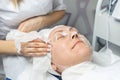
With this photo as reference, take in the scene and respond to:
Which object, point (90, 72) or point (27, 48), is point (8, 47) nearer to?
point (27, 48)

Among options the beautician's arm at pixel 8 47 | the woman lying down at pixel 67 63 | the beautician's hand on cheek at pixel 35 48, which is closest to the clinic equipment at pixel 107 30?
the woman lying down at pixel 67 63

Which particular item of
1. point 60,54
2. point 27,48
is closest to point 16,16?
point 27,48

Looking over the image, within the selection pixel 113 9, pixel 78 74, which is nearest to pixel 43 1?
pixel 113 9

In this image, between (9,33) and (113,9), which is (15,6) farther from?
(113,9)

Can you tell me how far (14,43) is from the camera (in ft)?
4.38

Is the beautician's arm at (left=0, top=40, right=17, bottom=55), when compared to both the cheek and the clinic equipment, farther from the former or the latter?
the clinic equipment

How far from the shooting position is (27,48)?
130 centimetres

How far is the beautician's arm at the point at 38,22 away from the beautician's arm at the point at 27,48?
15 cm

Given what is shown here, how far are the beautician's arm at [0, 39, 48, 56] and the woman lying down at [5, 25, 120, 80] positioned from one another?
3 cm

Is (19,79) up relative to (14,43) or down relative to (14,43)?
down

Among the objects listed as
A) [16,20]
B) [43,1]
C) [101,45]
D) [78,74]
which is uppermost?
[43,1]

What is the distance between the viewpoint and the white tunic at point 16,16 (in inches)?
54.9

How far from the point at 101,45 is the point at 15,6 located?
0.74 m

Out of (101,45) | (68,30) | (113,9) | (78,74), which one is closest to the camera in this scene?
(78,74)
